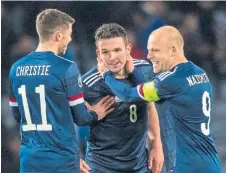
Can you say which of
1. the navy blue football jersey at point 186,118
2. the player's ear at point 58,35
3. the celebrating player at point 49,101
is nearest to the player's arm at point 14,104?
the celebrating player at point 49,101

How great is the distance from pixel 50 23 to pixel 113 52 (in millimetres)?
481

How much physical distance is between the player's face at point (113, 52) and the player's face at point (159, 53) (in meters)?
0.21

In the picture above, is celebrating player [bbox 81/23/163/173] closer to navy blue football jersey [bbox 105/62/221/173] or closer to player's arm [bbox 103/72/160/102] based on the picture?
player's arm [bbox 103/72/160/102]

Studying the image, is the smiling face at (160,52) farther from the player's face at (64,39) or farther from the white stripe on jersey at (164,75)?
the player's face at (64,39)

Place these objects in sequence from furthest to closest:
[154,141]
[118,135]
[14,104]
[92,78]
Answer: [154,141]
[92,78]
[118,135]
[14,104]

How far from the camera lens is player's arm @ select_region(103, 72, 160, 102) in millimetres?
4223

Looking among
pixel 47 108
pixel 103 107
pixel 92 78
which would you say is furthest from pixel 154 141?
pixel 47 108

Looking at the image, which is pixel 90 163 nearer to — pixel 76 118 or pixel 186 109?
pixel 76 118

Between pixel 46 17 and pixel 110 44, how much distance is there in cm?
48

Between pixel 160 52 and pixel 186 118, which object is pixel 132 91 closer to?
pixel 160 52

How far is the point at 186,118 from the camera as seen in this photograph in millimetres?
4031

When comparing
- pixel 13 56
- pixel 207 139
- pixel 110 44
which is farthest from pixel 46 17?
pixel 13 56

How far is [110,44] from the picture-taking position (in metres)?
4.37

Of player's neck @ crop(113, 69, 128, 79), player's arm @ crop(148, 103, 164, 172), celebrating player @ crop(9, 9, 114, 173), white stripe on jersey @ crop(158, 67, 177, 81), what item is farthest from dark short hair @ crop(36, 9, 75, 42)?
player's arm @ crop(148, 103, 164, 172)
